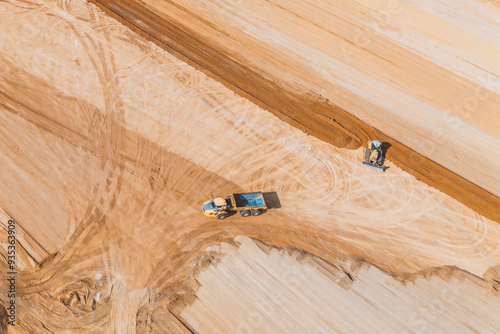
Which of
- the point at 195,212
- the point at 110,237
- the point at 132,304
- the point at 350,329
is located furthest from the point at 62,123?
the point at 350,329

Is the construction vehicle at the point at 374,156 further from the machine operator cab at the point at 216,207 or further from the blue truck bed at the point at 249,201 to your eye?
the machine operator cab at the point at 216,207

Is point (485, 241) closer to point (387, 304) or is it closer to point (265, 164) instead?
point (387, 304)

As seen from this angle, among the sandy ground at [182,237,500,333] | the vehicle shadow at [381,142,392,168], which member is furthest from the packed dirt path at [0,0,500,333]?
the sandy ground at [182,237,500,333]

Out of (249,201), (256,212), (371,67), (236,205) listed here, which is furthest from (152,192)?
(371,67)

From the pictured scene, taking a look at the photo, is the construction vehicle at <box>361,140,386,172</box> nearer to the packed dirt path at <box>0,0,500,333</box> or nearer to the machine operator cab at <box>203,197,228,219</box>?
the packed dirt path at <box>0,0,500,333</box>

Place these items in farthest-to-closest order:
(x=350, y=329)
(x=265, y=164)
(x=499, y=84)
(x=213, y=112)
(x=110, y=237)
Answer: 1. (x=499, y=84)
2. (x=213, y=112)
3. (x=265, y=164)
4. (x=110, y=237)
5. (x=350, y=329)
